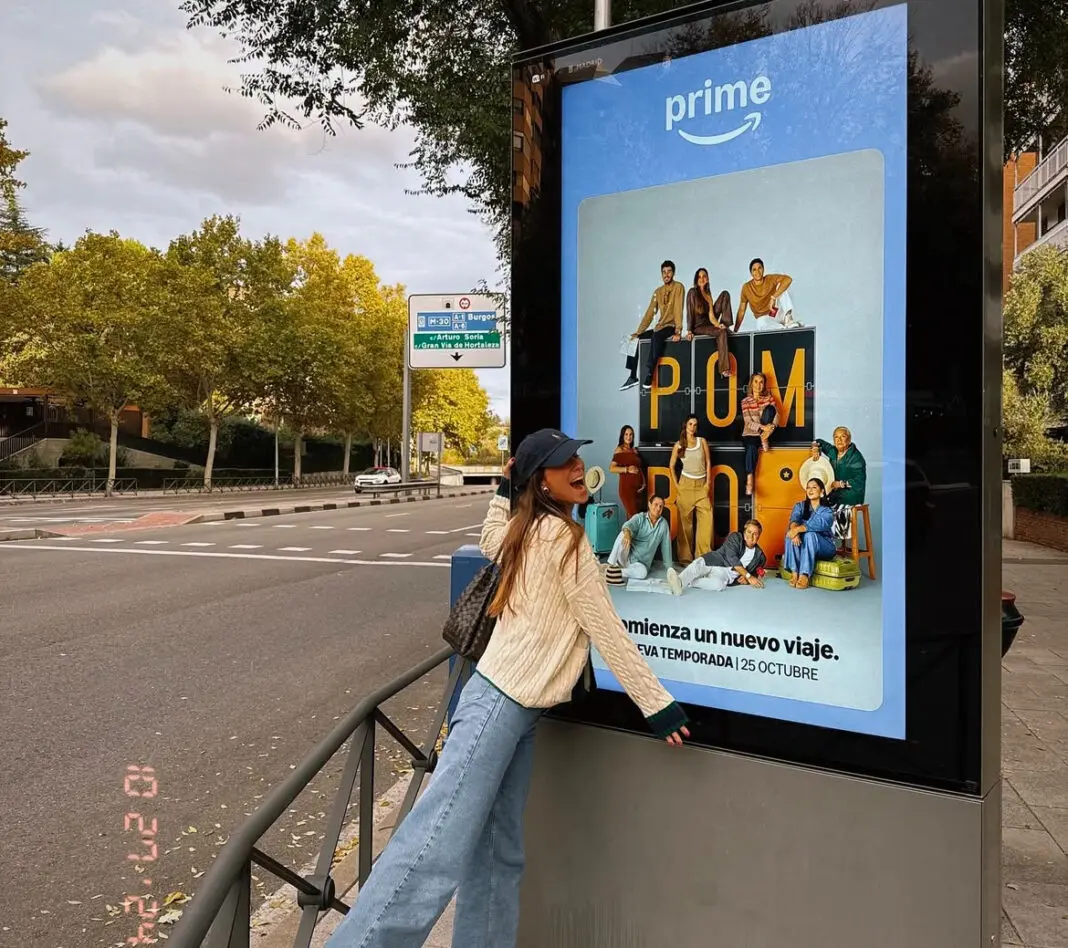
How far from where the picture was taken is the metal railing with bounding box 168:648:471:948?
1.66 m

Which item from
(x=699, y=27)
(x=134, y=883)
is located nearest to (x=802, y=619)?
(x=699, y=27)

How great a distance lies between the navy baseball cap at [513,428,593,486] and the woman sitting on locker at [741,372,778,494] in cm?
43

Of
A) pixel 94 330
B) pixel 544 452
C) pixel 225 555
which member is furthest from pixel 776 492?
pixel 94 330

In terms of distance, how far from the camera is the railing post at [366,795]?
111 inches

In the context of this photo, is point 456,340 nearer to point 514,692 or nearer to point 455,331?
point 455,331

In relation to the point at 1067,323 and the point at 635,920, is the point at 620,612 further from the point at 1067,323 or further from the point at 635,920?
the point at 1067,323

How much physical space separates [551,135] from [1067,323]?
71.6ft

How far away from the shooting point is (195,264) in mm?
38969

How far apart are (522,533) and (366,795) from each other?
123 centimetres

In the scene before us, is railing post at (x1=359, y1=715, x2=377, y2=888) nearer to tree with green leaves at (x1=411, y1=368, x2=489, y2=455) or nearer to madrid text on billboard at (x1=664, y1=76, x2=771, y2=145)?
madrid text on billboard at (x1=664, y1=76, x2=771, y2=145)

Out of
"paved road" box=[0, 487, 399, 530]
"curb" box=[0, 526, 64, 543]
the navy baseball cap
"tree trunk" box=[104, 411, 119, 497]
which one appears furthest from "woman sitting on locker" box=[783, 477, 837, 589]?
"tree trunk" box=[104, 411, 119, 497]

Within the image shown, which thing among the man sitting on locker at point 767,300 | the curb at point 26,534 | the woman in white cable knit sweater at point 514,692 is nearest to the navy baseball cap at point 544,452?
the woman in white cable knit sweater at point 514,692

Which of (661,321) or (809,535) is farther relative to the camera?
(661,321)
